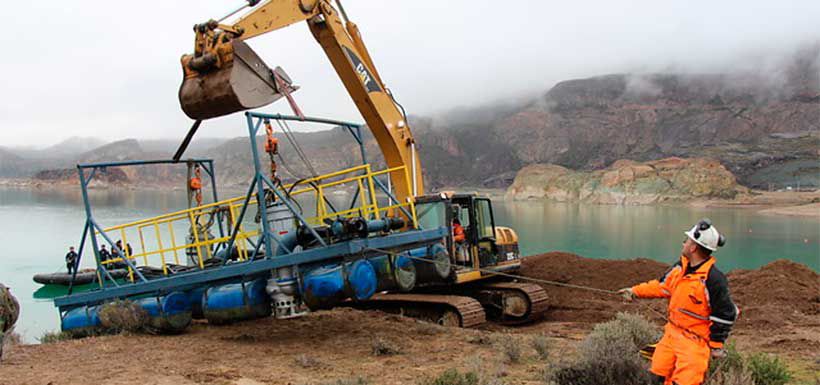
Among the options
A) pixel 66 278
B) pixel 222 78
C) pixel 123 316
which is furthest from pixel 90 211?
pixel 66 278

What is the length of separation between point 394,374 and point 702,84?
634ft

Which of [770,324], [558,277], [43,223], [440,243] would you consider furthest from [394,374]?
[43,223]

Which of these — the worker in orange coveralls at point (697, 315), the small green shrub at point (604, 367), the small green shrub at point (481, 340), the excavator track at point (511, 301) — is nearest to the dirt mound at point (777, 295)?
the excavator track at point (511, 301)

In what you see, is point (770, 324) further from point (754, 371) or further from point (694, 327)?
point (694, 327)

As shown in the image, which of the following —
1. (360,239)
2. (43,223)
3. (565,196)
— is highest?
(360,239)

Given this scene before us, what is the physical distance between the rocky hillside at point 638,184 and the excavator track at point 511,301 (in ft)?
273

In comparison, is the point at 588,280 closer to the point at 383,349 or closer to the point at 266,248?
the point at 383,349

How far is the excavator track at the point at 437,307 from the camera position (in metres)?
10.6

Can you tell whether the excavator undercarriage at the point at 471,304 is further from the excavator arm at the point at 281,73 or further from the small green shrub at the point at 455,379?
the small green shrub at the point at 455,379

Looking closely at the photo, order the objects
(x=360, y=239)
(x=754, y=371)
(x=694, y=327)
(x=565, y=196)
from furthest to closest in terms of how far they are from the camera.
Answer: (x=565, y=196), (x=360, y=239), (x=754, y=371), (x=694, y=327)

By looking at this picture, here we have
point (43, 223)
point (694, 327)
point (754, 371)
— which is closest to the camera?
point (694, 327)

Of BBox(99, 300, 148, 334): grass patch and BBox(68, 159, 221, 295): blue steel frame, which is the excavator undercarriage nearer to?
BBox(68, 159, 221, 295): blue steel frame

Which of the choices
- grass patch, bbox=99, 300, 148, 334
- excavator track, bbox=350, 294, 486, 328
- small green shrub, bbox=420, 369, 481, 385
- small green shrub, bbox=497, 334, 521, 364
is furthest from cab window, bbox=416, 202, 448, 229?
small green shrub, bbox=420, 369, 481, 385

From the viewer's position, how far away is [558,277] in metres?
15.3
